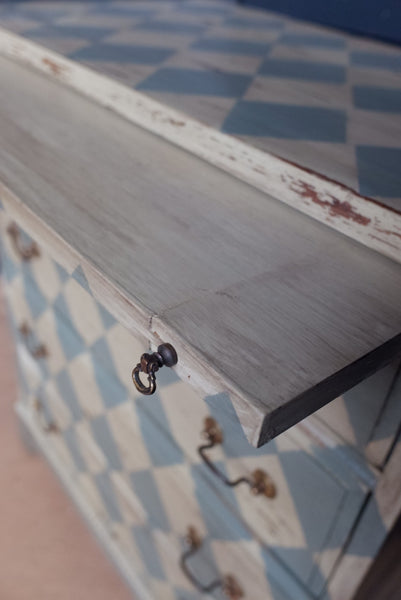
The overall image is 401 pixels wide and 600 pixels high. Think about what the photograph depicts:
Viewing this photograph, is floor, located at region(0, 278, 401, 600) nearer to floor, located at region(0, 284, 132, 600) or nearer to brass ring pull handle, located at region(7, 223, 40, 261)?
floor, located at region(0, 284, 132, 600)

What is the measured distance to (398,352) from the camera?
37 cm

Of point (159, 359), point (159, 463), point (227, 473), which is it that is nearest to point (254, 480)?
point (227, 473)

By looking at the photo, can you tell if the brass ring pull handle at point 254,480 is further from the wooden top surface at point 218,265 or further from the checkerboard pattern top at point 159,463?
the wooden top surface at point 218,265

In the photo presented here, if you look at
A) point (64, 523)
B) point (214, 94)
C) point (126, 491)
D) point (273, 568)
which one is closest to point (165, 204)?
point (214, 94)

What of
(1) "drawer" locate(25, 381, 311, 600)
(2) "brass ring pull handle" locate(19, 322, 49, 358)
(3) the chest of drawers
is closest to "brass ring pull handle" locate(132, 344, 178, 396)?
(3) the chest of drawers

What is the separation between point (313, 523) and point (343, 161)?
1.27ft

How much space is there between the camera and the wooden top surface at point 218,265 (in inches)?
12.4

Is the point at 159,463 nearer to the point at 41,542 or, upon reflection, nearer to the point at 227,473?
the point at 227,473

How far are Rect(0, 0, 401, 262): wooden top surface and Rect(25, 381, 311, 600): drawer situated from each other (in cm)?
47

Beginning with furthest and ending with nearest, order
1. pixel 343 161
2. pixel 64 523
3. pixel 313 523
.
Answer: pixel 64 523 → pixel 313 523 → pixel 343 161

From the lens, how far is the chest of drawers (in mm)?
337

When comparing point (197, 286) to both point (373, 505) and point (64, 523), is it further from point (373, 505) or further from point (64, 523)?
point (64, 523)

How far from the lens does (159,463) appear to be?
82 centimetres

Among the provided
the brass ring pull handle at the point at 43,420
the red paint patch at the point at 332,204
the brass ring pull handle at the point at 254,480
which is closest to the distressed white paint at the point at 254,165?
the red paint patch at the point at 332,204
